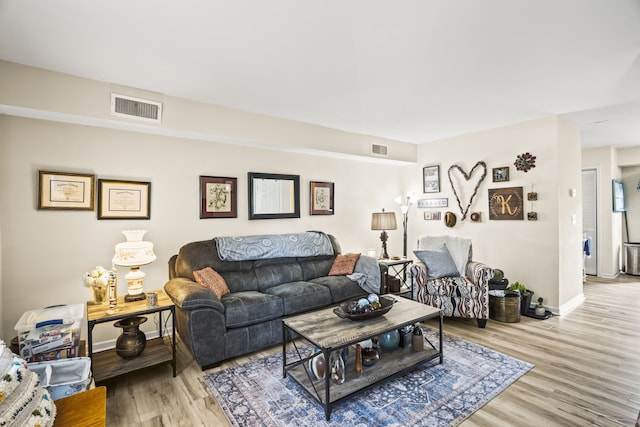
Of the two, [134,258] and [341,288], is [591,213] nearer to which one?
[341,288]

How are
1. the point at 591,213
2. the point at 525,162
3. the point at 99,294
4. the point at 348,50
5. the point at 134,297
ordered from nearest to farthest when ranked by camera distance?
1. the point at 348,50
2. the point at 99,294
3. the point at 134,297
4. the point at 525,162
5. the point at 591,213

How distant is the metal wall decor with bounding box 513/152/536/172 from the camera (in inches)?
161

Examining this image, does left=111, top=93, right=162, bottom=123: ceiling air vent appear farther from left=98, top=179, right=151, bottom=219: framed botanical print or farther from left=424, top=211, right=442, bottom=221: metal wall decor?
left=424, top=211, right=442, bottom=221: metal wall decor

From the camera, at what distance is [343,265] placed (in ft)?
13.3

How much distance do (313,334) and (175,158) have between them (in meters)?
2.45

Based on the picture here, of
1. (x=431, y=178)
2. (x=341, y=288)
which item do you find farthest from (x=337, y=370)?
(x=431, y=178)

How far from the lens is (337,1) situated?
1.79m

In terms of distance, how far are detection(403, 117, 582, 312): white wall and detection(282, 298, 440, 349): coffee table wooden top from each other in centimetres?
228

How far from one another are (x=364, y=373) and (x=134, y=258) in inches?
83.5

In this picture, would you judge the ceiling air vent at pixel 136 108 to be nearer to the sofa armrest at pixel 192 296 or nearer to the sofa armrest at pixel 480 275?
the sofa armrest at pixel 192 296

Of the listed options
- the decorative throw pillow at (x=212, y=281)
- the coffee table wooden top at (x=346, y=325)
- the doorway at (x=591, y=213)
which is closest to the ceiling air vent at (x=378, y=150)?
the coffee table wooden top at (x=346, y=325)

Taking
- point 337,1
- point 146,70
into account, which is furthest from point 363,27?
point 146,70

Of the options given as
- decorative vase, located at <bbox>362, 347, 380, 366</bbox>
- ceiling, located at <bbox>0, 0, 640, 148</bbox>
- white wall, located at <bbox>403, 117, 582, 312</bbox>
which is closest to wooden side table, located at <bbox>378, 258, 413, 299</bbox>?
white wall, located at <bbox>403, 117, 582, 312</bbox>

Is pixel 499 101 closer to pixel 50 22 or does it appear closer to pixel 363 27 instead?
pixel 363 27
